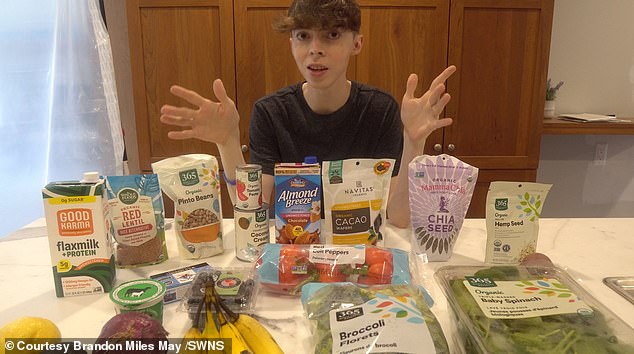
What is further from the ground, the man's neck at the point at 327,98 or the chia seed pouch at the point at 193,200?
the man's neck at the point at 327,98

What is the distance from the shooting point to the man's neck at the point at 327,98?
1566 millimetres

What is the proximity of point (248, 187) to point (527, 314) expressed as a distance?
0.58 meters

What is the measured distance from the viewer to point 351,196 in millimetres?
1034

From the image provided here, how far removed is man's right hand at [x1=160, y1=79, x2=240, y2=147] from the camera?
1.18 metres

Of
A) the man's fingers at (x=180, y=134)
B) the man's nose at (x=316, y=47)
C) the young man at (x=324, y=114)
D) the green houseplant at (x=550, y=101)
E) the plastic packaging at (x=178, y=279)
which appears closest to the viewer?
the plastic packaging at (x=178, y=279)

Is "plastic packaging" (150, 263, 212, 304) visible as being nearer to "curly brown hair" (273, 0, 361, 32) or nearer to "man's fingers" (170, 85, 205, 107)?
"man's fingers" (170, 85, 205, 107)

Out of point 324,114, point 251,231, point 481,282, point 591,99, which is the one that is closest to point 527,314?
point 481,282

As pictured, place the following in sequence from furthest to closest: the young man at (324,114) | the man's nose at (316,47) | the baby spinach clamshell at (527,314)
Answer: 1. the man's nose at (316,47)
2. the young man at (324,114)
3. the baby spinach clamshell at (527,314)

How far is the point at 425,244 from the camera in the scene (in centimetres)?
103

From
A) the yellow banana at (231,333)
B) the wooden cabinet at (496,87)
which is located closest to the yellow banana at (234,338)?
the yellow banana at (231,333)

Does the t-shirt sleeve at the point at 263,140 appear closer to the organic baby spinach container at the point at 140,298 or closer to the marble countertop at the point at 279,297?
the marble countertop at the point at 279,297

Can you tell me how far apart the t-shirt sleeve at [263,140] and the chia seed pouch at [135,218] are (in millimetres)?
579

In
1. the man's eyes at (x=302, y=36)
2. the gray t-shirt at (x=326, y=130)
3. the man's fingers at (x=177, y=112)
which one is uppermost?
the man's eyes at (x=302, y=36)

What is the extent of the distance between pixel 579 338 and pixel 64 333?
29.1 inches
